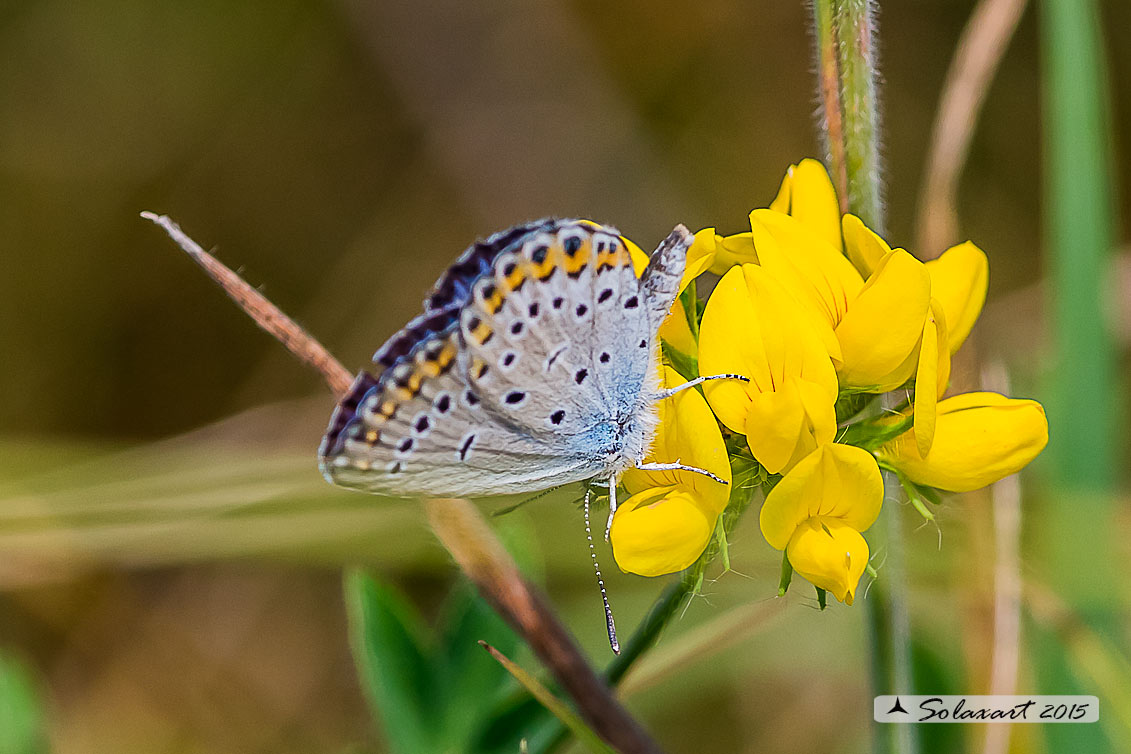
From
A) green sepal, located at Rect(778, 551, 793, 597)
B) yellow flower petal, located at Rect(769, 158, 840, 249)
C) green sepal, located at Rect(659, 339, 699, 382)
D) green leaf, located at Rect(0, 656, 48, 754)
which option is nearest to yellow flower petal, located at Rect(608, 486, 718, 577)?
green sepal, located at Rect(778, 551, 793, 597)

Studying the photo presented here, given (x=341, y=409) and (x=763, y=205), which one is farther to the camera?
(x=763, y=205)

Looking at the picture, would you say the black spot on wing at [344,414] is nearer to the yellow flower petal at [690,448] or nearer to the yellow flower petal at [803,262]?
the yellow flower petal at [690,448]

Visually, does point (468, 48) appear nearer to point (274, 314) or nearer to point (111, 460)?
point (111, 460)

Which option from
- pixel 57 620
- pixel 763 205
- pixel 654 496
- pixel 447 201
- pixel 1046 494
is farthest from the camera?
pixel 447 201

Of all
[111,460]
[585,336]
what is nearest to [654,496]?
[585,336]

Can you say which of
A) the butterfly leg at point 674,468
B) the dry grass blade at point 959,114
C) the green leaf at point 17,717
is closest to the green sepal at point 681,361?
the butterfly leg at point 674,468

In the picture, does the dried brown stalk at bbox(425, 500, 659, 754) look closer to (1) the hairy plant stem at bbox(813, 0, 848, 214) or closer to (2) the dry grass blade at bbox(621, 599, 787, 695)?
(2) the dry grass blade at bbox(621, 599, 787, 695)
